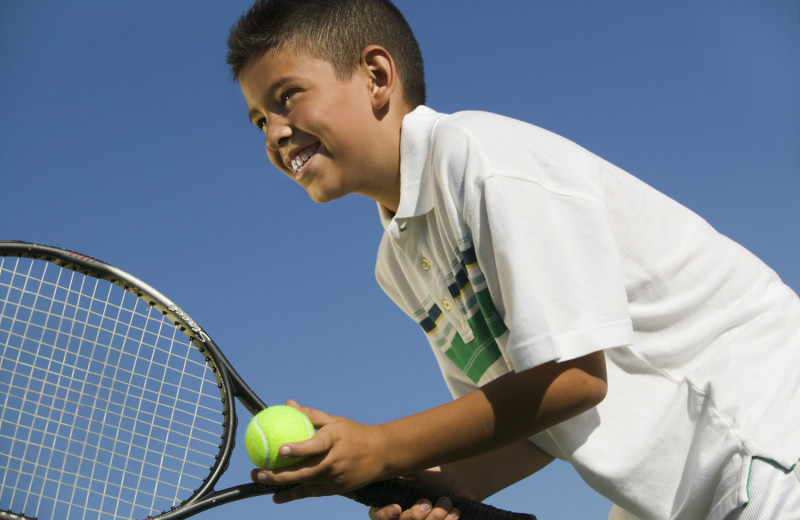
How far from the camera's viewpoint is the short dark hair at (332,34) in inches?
106

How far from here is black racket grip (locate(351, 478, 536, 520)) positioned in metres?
2.60

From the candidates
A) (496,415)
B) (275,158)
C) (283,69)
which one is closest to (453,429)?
(496,415)

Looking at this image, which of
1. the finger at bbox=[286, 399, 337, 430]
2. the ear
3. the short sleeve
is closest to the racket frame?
the finger at bbox=[286, 399, 337, 430]

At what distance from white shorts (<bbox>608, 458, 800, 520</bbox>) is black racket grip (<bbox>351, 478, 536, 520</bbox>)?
0.76 meters

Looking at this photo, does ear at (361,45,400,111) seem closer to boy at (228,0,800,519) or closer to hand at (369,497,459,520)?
boy at (228,0,800,519)

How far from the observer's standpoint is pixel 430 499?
2.63 meters

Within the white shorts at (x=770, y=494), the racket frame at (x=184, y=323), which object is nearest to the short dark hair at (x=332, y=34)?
the racket frame at (x=184, y=323)

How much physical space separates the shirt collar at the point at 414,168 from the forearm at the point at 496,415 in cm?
60

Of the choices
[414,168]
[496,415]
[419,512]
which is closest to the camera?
[496,415]

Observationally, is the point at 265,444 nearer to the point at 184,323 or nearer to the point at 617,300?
the point at 184,323

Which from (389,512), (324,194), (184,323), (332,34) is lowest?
(389,512)

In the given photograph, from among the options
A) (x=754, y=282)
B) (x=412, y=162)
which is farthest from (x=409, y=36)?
(x=754, y=282)

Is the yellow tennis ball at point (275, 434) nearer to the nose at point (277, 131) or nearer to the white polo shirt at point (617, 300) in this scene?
the white polo shirt at point (617, 300)

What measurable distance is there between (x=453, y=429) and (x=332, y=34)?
140 centimetres
